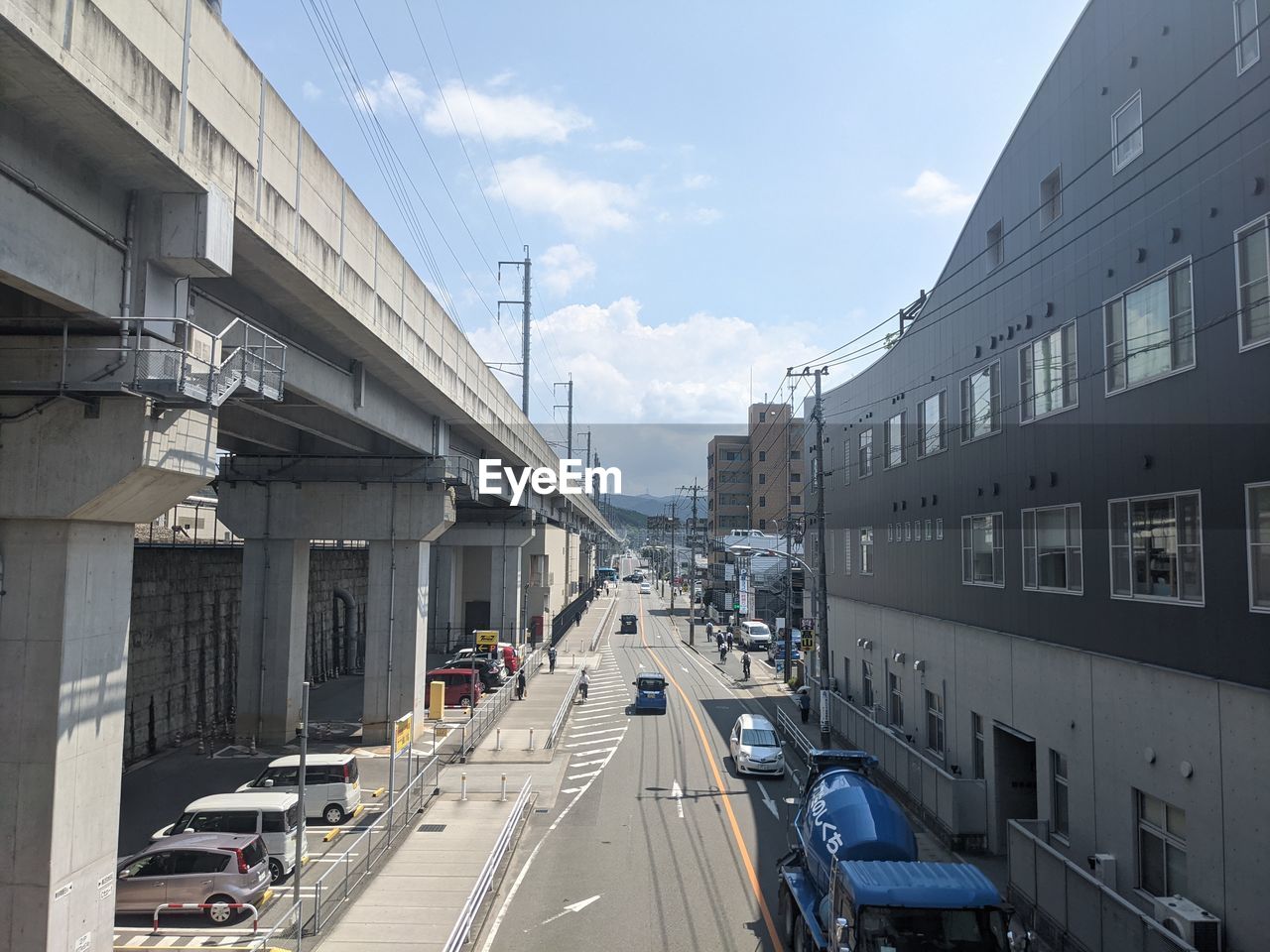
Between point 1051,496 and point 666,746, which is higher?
point 1051,496

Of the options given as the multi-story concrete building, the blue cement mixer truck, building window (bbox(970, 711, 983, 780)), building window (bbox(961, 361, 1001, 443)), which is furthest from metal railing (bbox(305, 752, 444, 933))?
building window (bbox(961, 361, 1001, 443))

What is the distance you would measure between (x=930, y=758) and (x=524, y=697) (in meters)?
20.5

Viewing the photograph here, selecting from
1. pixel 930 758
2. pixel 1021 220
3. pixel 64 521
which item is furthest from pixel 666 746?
pixel 64 521

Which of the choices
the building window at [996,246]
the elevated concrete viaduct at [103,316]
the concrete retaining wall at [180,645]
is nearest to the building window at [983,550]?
the building window at [996,246]

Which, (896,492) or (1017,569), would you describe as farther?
(896,492)

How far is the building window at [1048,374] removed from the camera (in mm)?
17078

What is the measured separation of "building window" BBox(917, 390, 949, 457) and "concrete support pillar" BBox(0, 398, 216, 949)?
63.8 ft

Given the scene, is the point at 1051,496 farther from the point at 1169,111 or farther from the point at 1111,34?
the point at 1111,34

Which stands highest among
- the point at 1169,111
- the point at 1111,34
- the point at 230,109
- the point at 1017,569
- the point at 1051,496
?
the point at 1111,34

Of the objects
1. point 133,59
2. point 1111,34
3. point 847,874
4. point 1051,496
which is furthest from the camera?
point 1051,496

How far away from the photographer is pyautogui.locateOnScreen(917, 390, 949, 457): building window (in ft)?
80.9

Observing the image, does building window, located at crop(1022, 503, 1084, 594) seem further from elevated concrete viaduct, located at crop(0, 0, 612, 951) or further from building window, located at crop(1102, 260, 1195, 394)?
elevated concrete viaduct, located at crop(0, 0, 612, 951)

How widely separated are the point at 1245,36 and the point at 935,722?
18.3m

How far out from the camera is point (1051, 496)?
1753 centimetres
